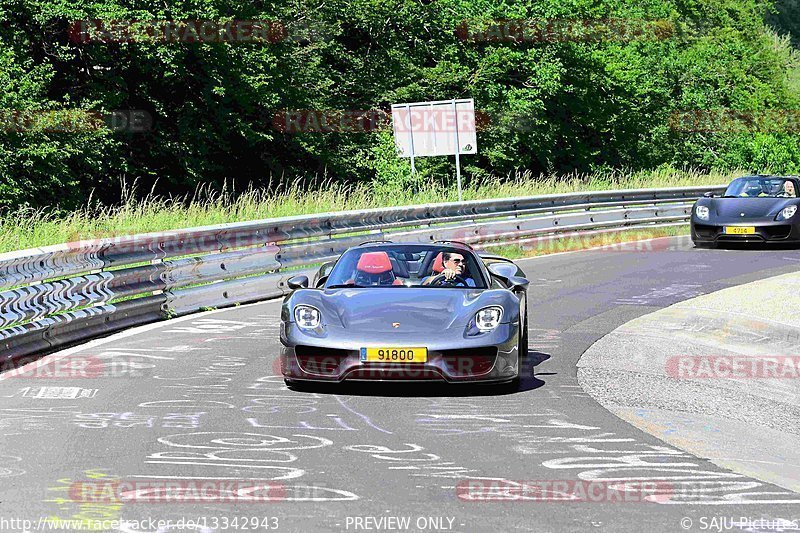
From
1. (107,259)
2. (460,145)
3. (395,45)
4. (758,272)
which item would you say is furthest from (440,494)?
(395,45)

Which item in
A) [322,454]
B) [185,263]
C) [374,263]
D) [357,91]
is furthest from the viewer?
[357,91]

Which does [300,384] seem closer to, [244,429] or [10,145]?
[244,429]

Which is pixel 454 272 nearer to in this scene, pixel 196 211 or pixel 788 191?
pixel 196 211

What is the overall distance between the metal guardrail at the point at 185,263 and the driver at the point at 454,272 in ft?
11.6

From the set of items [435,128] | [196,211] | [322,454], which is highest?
[435,128]

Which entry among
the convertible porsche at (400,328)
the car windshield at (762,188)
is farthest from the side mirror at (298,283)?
the car windshield at (762,188)

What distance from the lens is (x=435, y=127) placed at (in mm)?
29047

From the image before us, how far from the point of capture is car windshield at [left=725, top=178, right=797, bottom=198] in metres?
24.8

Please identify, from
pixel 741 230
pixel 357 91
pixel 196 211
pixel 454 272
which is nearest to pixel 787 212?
pixel 741 230

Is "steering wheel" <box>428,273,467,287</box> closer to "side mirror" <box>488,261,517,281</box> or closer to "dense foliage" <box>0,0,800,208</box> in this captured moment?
"side mirror" <box>488,261,517,281</box>

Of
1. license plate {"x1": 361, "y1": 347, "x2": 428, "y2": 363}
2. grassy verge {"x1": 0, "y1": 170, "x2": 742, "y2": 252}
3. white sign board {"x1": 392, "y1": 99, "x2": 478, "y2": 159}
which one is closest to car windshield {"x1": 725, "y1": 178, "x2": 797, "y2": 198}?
white sign board {"x1": 392, "y1": 99, "x2": 478, "y2": 159}

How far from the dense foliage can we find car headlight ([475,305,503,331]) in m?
24.1

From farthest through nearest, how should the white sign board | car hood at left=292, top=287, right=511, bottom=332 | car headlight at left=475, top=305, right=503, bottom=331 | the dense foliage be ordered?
the dense foliage, the white sign board, car headlight at left=475, top=305, right=503, bottom=331, car hood at left=292, top=287, right=511, bottom=332

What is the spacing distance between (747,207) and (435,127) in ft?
24.9
